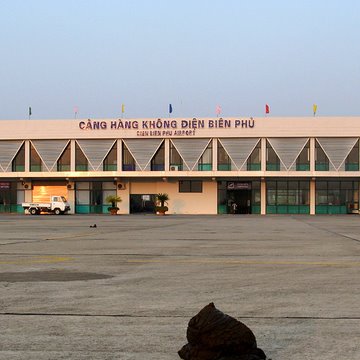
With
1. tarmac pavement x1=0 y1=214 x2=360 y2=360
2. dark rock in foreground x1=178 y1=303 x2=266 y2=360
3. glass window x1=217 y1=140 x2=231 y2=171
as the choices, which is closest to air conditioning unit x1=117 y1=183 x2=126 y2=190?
glass window x1=217 y1=140 x2=231 y2=171

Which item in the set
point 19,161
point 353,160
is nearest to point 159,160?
point 19,161

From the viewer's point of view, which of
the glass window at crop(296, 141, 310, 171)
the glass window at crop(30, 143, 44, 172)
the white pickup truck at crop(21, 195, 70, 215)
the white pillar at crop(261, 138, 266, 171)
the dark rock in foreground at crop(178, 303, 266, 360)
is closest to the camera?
the dark rock in foreground at crop(178, 303, 266, 360)

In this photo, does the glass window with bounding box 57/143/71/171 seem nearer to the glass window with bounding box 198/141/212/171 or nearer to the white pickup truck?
the white pickup truck

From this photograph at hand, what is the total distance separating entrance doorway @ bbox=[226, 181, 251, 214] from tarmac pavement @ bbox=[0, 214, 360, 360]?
4483 cm

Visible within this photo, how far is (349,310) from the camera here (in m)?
7.86

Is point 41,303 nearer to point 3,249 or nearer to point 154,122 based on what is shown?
point 3,249

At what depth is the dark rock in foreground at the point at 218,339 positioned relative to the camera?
16.4ft

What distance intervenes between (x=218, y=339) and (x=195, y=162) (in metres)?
56.4

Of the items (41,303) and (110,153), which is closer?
(41,303)

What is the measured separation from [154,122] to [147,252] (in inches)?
1795

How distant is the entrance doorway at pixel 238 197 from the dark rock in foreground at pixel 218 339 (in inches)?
2230

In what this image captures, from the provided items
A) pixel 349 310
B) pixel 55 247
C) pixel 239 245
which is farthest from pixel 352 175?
pixel 349 310

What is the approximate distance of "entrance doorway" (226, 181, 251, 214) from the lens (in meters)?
61.6

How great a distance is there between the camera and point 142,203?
208 feet
